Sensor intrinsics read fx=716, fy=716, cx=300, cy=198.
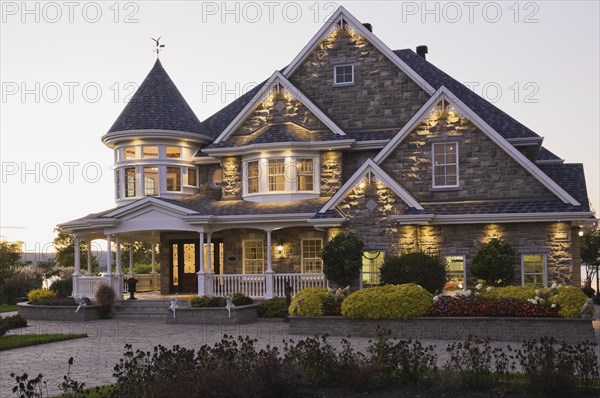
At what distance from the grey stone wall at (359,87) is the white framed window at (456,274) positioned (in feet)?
21.7

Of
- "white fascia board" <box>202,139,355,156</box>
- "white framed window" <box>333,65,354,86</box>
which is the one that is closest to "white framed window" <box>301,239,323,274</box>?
"white fascia board" <box>202,139,355,156</box>

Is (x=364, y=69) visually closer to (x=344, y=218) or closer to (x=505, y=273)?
(x=344, y=218)

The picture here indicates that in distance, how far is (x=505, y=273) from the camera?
22797 mm

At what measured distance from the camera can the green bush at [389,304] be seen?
19094 mm

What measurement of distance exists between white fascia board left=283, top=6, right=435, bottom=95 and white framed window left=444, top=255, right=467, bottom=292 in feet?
23.8

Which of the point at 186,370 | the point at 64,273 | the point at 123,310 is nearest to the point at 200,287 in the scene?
the point at 123,310

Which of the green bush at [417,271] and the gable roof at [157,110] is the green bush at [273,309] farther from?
the gable roof at [157,110]

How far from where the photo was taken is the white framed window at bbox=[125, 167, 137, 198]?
30562mm

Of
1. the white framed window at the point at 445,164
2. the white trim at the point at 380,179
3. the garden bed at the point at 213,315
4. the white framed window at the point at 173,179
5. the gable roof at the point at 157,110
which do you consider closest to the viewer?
the white trim at the point at 380,179

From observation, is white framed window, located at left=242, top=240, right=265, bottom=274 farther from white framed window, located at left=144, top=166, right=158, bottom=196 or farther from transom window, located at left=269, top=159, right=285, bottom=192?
white framed window, located at left=144, top=166, right=158, bottom=196

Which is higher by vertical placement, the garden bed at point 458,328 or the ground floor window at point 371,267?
the ground floor window at point 371,267

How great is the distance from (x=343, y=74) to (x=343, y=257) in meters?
9.06

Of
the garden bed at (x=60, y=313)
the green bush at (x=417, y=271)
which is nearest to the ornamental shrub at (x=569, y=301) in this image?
the green bush at (x=417, y=271)

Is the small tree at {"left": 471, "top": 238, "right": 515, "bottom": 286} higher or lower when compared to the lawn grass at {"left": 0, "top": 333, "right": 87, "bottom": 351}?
higher
